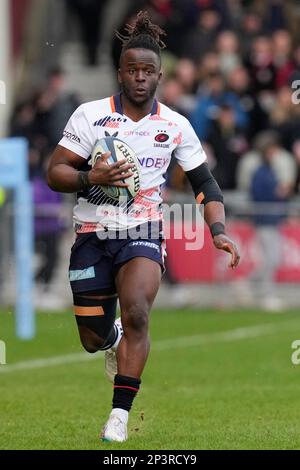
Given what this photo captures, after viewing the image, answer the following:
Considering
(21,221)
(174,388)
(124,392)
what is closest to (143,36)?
(124,392)

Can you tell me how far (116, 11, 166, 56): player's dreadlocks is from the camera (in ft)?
28.0

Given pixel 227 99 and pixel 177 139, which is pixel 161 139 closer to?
pixel 177 139

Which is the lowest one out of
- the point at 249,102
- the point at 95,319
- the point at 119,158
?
the point at 249,102

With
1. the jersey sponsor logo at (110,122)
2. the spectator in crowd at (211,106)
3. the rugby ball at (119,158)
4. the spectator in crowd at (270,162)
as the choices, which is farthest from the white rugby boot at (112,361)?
the spectator in crowd at (211,106)

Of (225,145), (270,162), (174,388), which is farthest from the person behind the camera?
(225,145)

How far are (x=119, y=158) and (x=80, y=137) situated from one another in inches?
14.2

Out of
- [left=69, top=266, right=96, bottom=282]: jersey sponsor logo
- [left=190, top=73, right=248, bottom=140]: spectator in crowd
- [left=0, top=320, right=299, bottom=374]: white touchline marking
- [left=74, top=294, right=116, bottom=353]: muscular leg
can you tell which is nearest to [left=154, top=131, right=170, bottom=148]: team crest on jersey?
[left=69, top=266, right=96, bottom=282]: jersey sponsor logo

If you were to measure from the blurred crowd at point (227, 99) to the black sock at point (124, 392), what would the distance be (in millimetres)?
9805

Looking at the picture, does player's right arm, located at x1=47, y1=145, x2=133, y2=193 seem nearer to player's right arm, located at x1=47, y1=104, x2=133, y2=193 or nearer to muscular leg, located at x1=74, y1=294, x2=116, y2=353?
player's right arm, located at x1=47, y1=104, x2=133, y2=193

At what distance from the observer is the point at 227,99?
66.5 feet

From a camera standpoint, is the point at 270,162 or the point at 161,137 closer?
the point at 161,137

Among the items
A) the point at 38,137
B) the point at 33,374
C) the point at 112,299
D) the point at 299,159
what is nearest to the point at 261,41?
the point at 299,159

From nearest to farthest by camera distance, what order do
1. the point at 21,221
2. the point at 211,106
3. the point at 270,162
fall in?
1. the point at 21,221
2. the point at 270,162
3. the point at 211,106

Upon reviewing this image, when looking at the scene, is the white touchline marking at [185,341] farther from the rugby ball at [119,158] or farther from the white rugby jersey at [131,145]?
the rugby ball at [119,158]
